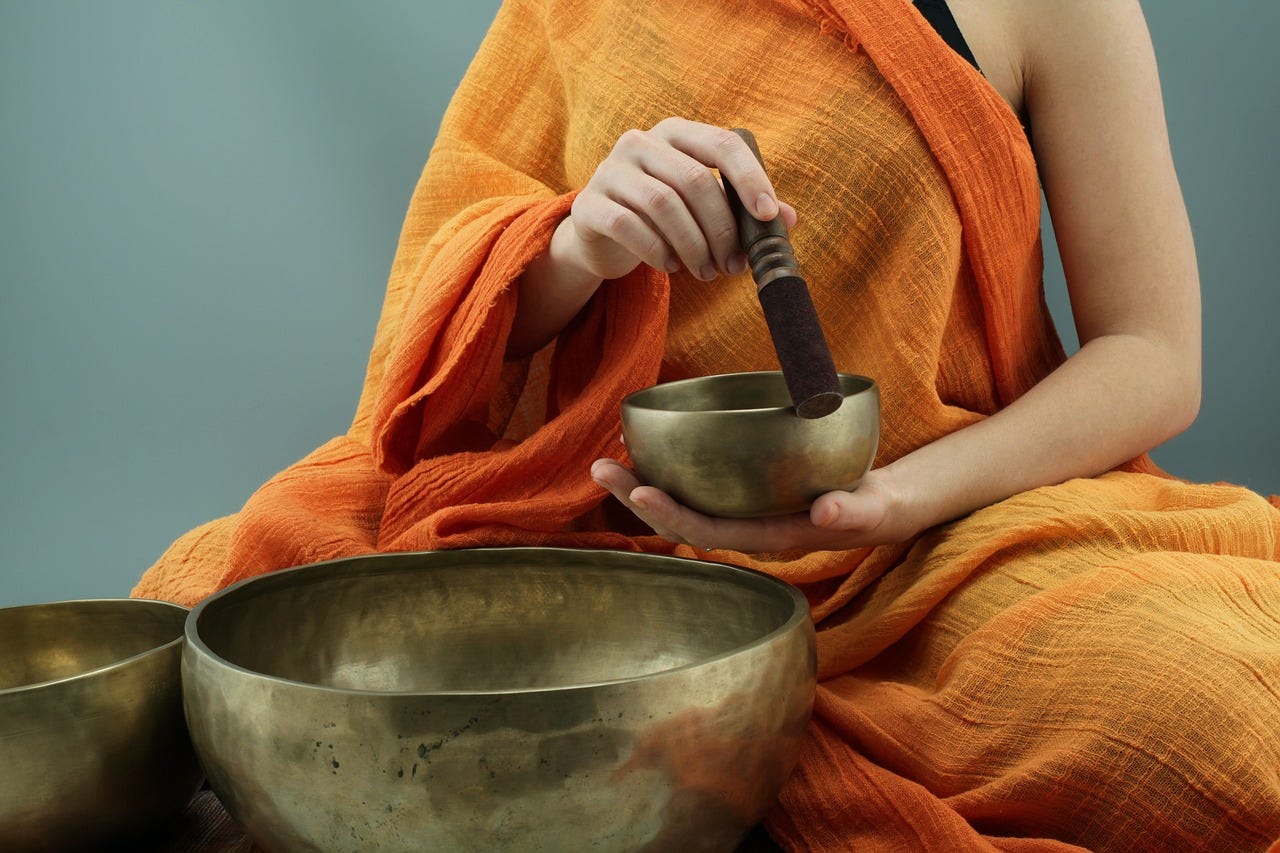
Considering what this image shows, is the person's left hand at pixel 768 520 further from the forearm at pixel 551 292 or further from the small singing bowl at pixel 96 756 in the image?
the small singing bowl at pixel 96 756

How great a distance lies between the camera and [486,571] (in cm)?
91

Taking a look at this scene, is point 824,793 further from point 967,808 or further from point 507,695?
point 507,695

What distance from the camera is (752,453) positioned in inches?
29.8

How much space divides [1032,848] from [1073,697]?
0.10 meters

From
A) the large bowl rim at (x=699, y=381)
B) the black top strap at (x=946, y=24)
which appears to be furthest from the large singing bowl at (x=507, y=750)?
the black top strap at (x=946, y=24)

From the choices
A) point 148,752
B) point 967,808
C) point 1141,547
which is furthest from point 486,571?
point 1141,547

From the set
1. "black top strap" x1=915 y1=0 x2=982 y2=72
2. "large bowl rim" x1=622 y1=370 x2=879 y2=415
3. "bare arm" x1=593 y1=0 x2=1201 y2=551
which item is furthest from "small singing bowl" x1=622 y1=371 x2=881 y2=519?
"black top strap" x1=915 y1=0 x2=982 y2=72

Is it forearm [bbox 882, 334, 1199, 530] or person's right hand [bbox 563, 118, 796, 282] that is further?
forearm [bbox 882, 334, 1199, 530]

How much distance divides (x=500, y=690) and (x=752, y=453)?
0.72 feet

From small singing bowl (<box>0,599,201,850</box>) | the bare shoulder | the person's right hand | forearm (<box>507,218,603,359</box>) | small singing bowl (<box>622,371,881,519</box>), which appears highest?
the bare shoulder

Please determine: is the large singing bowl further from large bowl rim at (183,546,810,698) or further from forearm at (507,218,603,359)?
forearm at (507,218,603,359)

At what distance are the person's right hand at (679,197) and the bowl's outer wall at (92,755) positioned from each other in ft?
1.28

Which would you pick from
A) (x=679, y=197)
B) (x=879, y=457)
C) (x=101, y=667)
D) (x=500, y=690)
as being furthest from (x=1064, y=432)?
(x=101, y=667)

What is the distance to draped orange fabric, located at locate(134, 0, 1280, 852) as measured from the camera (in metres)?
0.76
